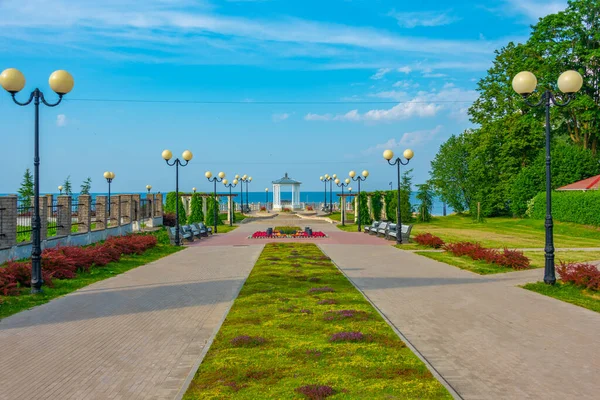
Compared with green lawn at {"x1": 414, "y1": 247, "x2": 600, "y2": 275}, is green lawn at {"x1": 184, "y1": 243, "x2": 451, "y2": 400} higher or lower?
higher

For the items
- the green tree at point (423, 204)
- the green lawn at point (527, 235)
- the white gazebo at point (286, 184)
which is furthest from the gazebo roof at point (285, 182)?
the green lawn at point (527, 235)

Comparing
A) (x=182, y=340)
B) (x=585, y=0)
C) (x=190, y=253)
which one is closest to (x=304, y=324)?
(x=182, y=340)

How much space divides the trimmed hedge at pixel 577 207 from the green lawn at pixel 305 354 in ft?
78.6

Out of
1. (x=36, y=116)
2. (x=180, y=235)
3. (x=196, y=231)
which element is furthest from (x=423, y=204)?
(x=36, y=116)

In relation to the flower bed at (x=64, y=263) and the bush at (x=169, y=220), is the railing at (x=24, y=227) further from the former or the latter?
the bush at (x=169, y=220)

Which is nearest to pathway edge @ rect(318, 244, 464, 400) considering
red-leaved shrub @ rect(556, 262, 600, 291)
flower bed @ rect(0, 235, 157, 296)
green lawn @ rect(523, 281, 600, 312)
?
green lawn @ rect(523, 281, 600, 312)

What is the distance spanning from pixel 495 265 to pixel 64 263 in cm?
1216

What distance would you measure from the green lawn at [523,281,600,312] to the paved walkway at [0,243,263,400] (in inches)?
261

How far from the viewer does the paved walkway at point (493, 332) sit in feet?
17.0

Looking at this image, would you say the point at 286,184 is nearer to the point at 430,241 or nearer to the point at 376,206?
the point at 376,206

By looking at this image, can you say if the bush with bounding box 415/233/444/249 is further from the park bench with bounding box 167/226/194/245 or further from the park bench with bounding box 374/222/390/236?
the park bench with bounding box 167/226/194/245

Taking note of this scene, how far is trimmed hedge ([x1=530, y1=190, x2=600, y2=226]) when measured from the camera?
28141 millimetres

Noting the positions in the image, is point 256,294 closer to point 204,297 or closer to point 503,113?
point 204,297

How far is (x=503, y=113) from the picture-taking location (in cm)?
4469
